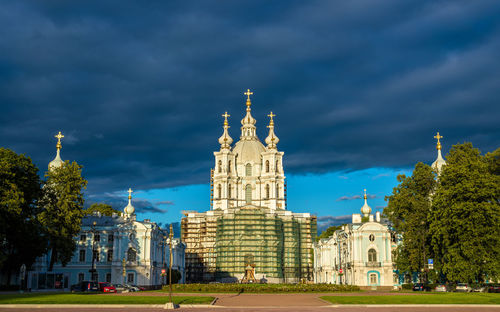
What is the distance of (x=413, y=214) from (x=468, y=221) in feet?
36.3

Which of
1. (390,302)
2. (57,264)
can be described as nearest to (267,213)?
(57,264)

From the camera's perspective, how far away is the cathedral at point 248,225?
345 ft

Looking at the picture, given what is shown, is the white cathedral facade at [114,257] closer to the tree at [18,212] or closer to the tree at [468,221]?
the tree at [18,212]

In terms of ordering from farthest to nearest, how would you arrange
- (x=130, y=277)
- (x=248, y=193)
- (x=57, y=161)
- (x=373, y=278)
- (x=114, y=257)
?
(x=248, y=193)
(x=57, y=161)
(x=373, y=278)
(x=114, y=257)
(x=130, y=277)

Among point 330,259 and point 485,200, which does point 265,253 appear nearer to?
point 330,259

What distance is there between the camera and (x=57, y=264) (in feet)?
252

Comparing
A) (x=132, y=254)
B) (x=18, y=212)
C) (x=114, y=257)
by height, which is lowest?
(x=114, y=257)

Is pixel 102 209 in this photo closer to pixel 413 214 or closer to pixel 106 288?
pixel 106 288

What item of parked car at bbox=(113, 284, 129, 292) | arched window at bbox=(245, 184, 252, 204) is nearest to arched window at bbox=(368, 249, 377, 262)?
parked car at bbox=(113, 284, 129, 292)

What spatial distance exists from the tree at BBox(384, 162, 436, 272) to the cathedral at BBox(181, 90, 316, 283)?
35318mm

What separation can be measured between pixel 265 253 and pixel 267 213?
870 cm

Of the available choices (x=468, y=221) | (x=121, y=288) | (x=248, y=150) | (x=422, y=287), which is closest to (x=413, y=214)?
(x=422, y=287)

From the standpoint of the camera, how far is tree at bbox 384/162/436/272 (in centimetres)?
6481

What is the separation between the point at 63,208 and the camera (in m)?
65.1
